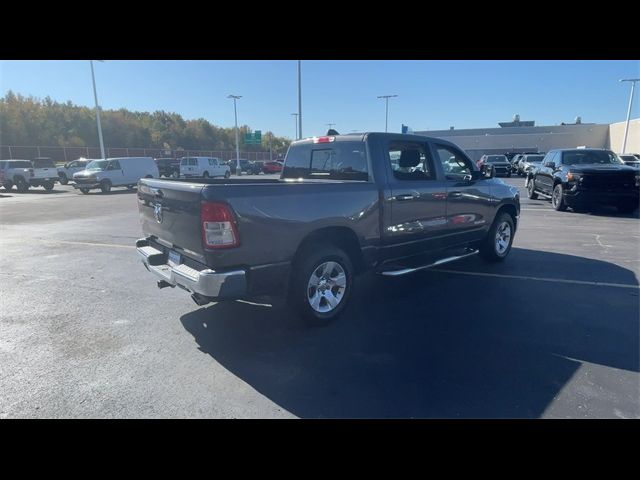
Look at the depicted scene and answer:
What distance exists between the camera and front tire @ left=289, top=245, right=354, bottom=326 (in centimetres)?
385

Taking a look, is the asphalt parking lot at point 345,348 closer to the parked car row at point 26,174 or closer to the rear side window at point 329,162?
the rear side window at point 329,162

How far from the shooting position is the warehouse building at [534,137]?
55250 millimetres

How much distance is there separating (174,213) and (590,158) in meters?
13.3

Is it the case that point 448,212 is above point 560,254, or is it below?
above

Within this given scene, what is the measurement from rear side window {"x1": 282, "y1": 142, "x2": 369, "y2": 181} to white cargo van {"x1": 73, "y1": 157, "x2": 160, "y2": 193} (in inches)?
705

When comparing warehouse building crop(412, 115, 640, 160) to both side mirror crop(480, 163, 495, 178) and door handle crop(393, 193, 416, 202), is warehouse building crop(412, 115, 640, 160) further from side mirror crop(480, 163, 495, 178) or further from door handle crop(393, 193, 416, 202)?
door handle crop(393, 193, 416, 202)

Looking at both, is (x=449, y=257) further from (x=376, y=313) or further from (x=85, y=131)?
(x=85, y=131)

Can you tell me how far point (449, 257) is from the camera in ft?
18.1

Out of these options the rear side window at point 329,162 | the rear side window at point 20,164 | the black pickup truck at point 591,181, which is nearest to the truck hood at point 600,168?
the black pickup truck at point 591,181

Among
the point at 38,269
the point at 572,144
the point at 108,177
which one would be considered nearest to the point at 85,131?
the point at 108,177

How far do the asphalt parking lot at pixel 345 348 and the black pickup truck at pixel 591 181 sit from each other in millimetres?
5833

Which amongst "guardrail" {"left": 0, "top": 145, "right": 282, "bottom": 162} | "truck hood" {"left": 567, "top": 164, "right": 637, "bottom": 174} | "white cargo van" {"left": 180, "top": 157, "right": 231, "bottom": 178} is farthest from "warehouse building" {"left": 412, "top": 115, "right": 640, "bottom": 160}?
"truck hood" {"left": 567, "top": 164, "right": 637, "bottom": 174}

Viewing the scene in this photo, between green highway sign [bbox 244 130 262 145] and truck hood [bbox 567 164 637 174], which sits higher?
green highway sign [bbox 244 130 262 145]

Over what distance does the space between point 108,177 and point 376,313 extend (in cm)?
2235
